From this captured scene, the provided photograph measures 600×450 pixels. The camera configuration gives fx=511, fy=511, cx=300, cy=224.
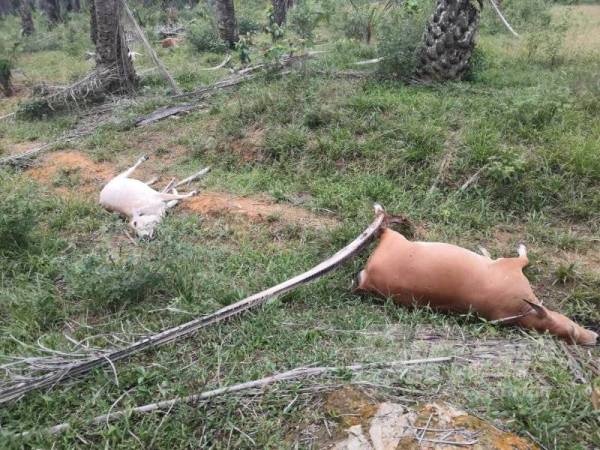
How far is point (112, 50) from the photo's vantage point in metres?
7.78

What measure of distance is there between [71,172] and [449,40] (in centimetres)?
464

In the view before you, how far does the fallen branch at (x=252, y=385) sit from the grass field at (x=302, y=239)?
0.04 metres

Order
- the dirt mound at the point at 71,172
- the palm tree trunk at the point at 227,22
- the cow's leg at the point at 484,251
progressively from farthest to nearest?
the palm tree trunk at the point at 227,22, the dirt mound at the point at 71,172, the cow's leg at the point at 484,251

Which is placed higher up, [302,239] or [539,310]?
[539,310]

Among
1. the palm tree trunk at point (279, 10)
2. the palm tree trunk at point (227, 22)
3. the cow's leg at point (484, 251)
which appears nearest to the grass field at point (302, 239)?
the cow's leg at point (484, 251)

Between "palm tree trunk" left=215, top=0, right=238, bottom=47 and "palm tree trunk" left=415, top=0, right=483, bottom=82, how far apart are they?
5.65 m

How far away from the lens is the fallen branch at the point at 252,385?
2.32m

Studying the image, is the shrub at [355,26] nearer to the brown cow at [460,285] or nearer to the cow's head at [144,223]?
the cow's head at [144,223]

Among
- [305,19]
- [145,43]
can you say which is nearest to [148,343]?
[145,43]

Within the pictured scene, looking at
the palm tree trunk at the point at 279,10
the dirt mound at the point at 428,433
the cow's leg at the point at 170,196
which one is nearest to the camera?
the dirt mound at the point at 428,433

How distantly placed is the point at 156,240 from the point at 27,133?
429cm

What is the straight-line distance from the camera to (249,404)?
7.70 ft

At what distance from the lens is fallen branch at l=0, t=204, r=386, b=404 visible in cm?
249

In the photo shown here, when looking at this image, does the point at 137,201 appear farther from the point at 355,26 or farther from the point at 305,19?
the point at 355,26
